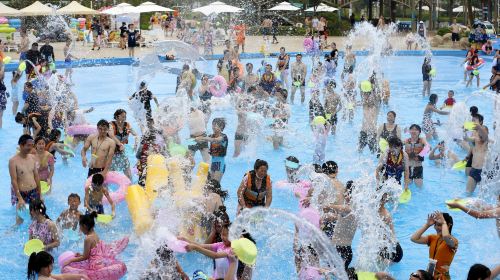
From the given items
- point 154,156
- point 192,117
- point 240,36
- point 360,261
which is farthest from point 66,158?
point 240,36

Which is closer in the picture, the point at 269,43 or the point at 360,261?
the point at 360,261

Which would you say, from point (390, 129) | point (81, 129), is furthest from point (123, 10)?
point (390, 129)

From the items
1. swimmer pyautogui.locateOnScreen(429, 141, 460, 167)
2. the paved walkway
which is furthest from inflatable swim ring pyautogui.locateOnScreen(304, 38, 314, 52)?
swimmer pyautogui.locateOnScreen(429, 141, 460, 167)

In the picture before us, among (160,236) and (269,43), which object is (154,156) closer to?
(160,236)

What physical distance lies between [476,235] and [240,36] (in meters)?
21.4

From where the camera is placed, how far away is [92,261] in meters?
6.23

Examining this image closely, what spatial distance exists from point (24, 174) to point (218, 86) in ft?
21.8

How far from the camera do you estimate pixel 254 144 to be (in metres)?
12.8

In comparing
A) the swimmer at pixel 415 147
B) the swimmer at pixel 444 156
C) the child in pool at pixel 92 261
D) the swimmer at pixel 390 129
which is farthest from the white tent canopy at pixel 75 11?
the child in pool at pixel 92 261

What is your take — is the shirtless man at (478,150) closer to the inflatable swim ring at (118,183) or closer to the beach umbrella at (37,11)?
the inflatable swim ring at (118,183)

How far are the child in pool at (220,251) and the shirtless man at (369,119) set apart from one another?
21.9 ft

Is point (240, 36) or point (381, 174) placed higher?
point (240, 36)

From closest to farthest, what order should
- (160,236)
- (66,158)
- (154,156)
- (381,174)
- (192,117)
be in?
(160,236) < (154,156) < (381,174) < (192,117) < (66,158)

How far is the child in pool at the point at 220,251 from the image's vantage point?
5652mm
